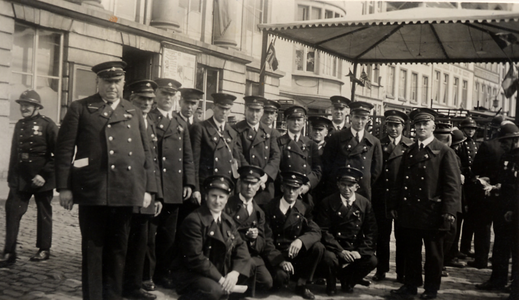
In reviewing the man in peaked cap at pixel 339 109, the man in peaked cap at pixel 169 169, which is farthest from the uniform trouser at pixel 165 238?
the man in peaked cap at pixel 339 109

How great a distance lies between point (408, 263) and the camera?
16.1 feet

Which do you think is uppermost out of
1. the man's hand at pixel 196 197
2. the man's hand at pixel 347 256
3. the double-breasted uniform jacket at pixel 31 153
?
the double-breasted uniform jacket at pixel 31 153

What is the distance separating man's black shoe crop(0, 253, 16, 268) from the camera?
168 inches

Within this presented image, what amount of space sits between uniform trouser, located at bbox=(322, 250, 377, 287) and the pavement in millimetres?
151

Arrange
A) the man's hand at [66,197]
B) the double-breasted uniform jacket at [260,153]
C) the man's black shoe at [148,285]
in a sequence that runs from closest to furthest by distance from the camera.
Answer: the man's hand at [66,197] → the man's black shoe at [148,285] → the double-breasted uniform jacket at [260,153]

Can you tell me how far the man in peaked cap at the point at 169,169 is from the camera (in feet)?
15.1

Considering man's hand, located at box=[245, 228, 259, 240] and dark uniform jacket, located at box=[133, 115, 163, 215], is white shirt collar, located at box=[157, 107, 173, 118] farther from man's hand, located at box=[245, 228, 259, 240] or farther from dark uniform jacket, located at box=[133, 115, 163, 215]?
man's hand, located at box=[245, 228, 259, 240]

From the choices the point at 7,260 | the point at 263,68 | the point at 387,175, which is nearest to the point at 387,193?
the point at 387,175

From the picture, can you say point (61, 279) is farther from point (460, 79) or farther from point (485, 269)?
point (460, 79)

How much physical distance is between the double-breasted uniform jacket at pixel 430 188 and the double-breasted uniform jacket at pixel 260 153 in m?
1.40

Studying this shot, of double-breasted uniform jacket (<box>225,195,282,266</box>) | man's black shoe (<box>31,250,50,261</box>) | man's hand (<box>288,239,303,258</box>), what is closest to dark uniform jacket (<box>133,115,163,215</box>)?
double-breasted uniform jacket (<box>225,195,282,266</box>)

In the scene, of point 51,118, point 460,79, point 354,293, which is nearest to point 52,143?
point 51,118

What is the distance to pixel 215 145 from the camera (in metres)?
5.00

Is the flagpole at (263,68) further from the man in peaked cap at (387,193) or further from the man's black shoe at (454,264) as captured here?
the man's black shoe at (454,264)
